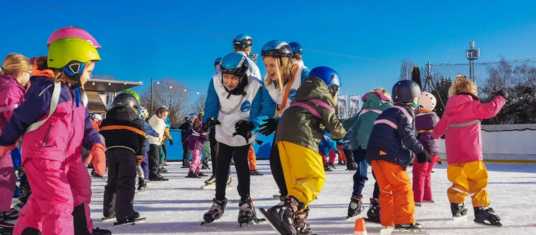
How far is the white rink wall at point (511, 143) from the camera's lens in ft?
47.7

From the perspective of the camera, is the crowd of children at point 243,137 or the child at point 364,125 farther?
the child at point 364,125

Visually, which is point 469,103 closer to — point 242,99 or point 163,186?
point 242,99

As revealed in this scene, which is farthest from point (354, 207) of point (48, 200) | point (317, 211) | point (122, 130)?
point (48, 200)

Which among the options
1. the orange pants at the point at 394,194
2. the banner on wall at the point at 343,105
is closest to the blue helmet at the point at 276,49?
the orange pants at the point at 394,194

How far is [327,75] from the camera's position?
3523 millimetres

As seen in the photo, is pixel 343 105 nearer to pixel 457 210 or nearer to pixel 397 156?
pixel 457 210

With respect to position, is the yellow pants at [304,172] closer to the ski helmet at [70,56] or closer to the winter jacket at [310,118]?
the winter jacket at [310,118]

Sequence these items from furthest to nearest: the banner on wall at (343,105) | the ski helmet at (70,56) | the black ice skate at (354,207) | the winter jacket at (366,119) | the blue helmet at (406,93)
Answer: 1. the banner on wall at (343,105)
2. the winter jacket at (366,119)
3. the black ice skate at (354,207)
4. the blue helmet at (406,93)
5. the ski helmet at (70,56)

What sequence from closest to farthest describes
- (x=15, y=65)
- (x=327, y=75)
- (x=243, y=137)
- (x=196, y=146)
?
(x=327, y=75) → (x=243, y=137) → (x=15, y=65) → (x=196, y=146)

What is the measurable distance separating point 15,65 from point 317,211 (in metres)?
3.27

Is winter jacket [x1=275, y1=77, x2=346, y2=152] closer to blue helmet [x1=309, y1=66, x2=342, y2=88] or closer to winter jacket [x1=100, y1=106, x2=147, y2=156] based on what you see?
blue helmet [x1=309, y1=66, x2=342, y2=88]

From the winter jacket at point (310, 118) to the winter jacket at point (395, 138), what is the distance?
1.96ft

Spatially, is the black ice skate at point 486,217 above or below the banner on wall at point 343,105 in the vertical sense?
below

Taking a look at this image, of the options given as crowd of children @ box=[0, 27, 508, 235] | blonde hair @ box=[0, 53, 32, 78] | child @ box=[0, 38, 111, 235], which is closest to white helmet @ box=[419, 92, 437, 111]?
crowd of children @ box=[0, 27, 508, 235]
